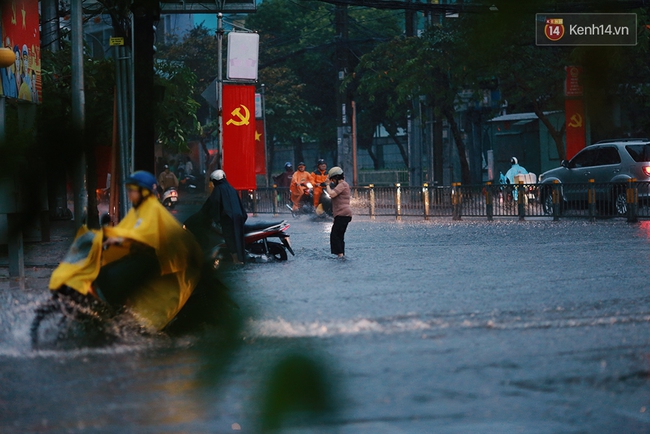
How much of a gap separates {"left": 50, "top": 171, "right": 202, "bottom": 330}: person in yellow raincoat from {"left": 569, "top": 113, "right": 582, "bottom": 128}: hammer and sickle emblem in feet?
19.3

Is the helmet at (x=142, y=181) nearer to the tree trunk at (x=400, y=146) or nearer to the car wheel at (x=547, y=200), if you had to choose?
the car wheel at (x=547, y=200)

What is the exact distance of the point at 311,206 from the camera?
29.4 metres

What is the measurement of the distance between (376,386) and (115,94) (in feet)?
11.8

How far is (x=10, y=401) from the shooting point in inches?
235

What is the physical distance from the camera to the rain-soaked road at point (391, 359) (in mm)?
4453

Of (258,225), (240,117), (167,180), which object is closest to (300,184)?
(167,180)

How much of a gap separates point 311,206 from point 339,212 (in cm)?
1281

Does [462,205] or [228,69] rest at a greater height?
[228,69]

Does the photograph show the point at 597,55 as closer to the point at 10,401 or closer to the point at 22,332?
the point at 10,401

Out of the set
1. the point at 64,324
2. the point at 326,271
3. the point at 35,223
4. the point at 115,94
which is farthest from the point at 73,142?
the point at 326,271

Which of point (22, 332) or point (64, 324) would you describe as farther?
point (22, 332)

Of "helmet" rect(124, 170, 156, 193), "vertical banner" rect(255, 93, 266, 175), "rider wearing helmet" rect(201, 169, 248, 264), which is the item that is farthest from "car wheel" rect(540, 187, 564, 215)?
"helmet" rect(124, 170, 156, 193)

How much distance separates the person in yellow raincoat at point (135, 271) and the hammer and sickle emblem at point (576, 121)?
5869 mm

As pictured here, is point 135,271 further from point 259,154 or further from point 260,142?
point 260,142
